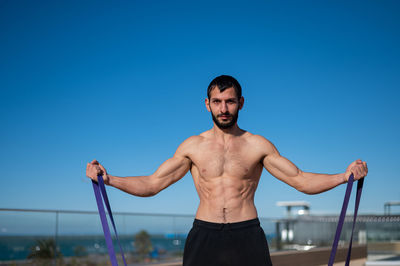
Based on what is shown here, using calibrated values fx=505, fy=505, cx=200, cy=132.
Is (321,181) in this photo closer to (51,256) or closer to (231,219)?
(231,219)

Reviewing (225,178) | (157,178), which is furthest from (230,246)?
(157,178)

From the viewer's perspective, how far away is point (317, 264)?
843 cm

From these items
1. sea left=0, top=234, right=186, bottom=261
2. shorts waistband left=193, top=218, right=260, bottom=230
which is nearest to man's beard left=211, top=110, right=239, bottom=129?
shorts waistband left=193, top=218, right=260, bottom=230

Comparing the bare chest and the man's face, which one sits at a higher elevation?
the man's face

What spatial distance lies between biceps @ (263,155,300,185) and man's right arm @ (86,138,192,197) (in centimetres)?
50

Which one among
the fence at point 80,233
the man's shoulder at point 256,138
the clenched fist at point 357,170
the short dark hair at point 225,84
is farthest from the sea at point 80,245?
the clenched fist at point 357,170

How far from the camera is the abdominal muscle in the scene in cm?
298

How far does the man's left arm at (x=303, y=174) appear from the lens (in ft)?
9.59

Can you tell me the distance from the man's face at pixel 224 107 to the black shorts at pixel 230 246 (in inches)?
24.3

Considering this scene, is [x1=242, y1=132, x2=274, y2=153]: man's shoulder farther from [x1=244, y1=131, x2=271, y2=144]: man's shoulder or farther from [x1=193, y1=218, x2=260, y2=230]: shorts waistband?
[x1=193, y1=218, x2=260, y2=230]: shorts waistband

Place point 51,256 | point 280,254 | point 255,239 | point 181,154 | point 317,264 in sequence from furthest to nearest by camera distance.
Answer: point 317,264 < point 280,254 < point 51,256 < point 181,154 < point 255,239

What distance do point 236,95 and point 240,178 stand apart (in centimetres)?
50

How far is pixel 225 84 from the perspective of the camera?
304cm

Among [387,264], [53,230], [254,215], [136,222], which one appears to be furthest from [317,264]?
[254,215]
